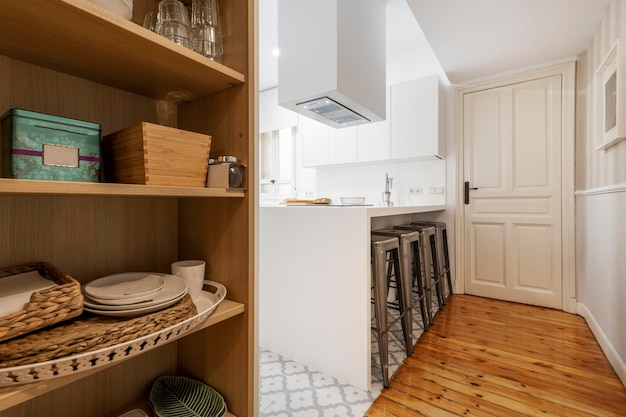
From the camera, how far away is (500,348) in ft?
6.59

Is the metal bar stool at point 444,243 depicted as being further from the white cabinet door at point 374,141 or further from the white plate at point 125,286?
the white plate at point 125,286

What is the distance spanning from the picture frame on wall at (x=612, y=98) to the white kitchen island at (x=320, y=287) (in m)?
1.27

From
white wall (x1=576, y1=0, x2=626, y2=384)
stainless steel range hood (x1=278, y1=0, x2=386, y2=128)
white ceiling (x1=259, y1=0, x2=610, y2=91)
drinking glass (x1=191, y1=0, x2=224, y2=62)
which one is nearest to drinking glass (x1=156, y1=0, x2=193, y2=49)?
drinking glass (x1=191, y1=0, x2=224, y2=62)

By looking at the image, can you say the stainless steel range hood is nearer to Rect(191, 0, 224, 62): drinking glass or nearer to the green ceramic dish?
Rect(191, 0, 224, 62): drinking glass

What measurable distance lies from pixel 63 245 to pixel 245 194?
463mm

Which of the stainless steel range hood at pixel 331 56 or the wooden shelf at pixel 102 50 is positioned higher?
the stainless steel range hood at pixel 331 56

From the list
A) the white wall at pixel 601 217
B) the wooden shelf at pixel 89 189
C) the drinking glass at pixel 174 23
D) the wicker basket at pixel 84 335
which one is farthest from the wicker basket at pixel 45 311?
the white wall at pixel 601 217

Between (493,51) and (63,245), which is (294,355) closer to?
(63,245)

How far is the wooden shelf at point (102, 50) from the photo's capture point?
1.75 feet

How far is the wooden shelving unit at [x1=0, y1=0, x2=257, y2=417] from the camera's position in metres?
0.62

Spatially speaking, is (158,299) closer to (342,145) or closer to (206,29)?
(206,29)

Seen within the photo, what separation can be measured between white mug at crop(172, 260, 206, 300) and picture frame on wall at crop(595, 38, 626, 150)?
2.26 metres

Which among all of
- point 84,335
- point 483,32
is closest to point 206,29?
point 84,335

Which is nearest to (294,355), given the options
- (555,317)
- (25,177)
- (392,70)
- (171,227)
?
(171,227)
